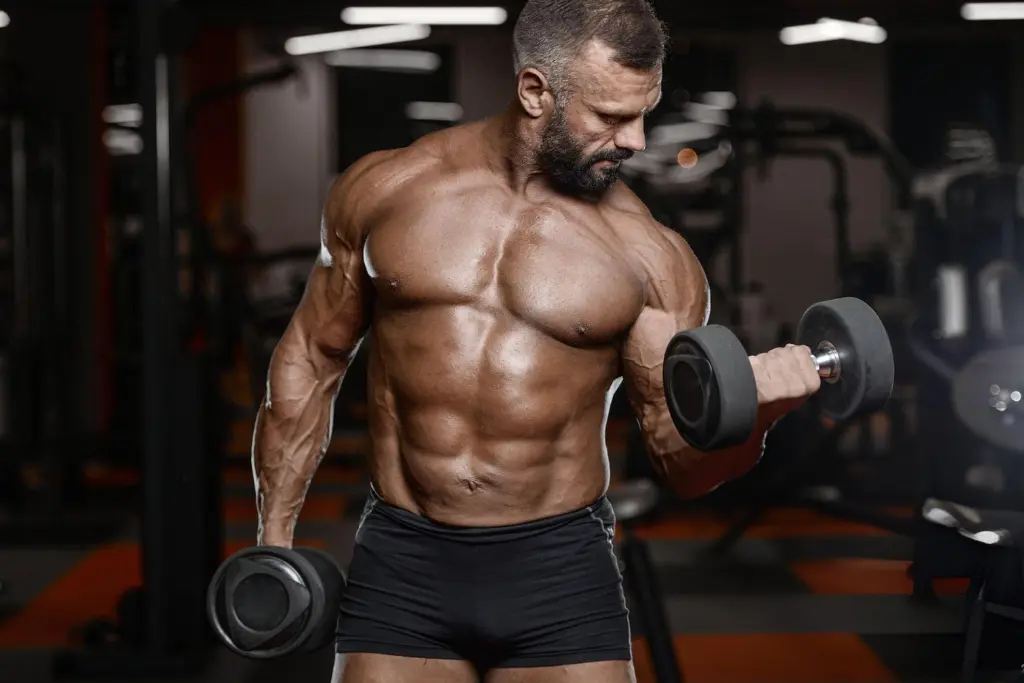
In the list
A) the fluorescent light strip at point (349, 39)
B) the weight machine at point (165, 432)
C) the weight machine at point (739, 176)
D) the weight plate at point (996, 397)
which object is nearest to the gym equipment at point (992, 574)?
the weight plate at point (996, 397)

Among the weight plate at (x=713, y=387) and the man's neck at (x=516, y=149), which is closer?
the weight plate at (x=713, y=387)

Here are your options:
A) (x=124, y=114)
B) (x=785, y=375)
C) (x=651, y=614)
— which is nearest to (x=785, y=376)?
(x=785, y=375)

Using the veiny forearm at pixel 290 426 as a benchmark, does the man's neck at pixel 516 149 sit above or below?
above

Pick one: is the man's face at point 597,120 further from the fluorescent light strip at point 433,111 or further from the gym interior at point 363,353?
the fluorescent light strip at point 433,111

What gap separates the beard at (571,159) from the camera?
1179 mm

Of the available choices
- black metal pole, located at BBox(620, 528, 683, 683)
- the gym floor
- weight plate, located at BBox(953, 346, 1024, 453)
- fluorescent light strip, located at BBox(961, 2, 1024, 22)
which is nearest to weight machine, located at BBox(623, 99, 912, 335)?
fluorescent light strip, located at BBox(961, 2, 1024, 22)

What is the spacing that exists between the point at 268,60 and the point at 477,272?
6.91 m

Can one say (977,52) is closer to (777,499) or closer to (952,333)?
(952,333)

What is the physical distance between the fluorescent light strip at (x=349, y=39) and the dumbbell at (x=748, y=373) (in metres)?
5.33

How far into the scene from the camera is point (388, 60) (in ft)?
25.5

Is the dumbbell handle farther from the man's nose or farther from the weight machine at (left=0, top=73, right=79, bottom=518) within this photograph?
the weight machine at (left=0, top=73, right=79, bottom=518)

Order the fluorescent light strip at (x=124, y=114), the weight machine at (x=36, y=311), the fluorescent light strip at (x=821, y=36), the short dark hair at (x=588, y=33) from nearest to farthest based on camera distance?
the short dark hair at (x=588, y=33) → the weight machine at (x=36, y=311) → the fluorescent light strip at (x=124, y=114) → the fluorescent light strip at (x=821, y=36)

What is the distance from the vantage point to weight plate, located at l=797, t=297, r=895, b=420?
1.10 metres

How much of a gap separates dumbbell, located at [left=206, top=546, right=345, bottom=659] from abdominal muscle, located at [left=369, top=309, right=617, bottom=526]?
0.13 metres
